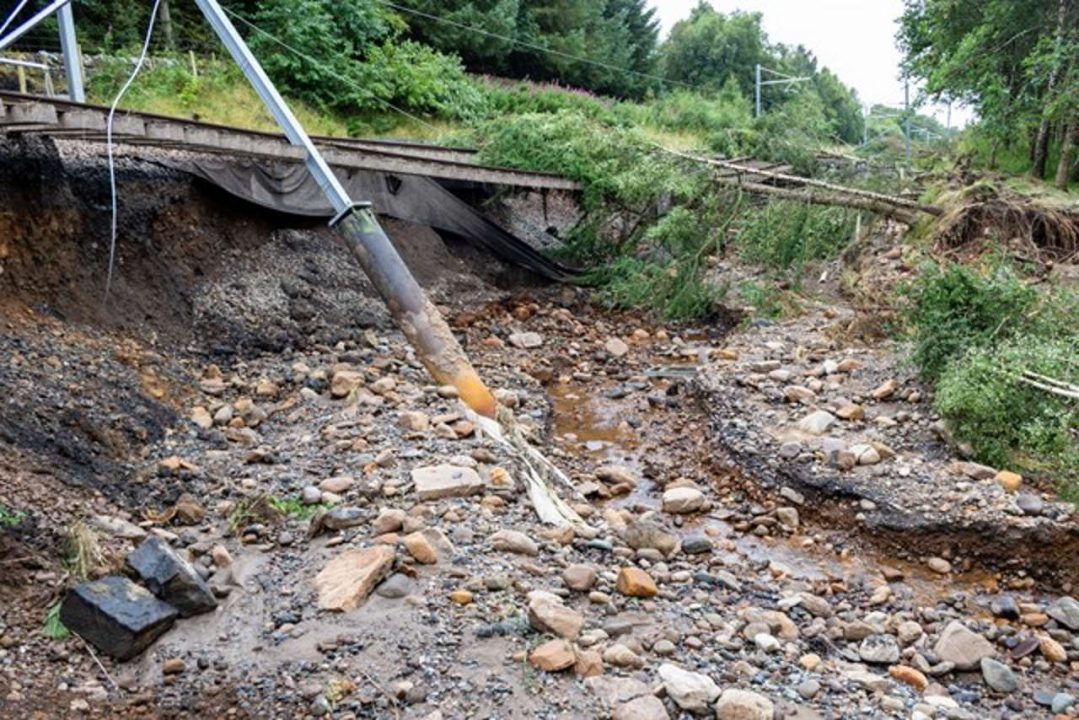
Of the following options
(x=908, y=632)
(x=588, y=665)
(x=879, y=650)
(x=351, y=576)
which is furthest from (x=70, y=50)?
(x=908, y=632)

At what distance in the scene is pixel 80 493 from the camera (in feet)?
14.3

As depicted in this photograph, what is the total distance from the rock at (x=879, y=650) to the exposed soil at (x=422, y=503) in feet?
0.05

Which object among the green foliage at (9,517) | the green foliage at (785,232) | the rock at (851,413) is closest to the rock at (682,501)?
the rock at (851,413)

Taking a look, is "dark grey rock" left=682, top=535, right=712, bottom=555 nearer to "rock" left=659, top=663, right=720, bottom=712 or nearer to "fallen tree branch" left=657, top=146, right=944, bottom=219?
"rock" left=659, top=663, right=720, bottom=712

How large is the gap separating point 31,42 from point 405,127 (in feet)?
19.2

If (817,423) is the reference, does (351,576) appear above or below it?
below

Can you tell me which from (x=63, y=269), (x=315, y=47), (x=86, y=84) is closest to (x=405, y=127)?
(x=315, y=47)

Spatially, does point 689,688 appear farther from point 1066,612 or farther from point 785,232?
point 785,232

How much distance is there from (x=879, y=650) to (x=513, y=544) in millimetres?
1818

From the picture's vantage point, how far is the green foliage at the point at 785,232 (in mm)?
10016

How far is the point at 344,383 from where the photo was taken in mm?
6293

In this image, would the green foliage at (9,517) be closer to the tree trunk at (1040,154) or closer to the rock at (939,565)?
the rock at (939,565)

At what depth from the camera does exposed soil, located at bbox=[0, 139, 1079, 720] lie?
329 centimetres

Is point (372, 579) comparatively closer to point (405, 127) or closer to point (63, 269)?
point (63, 269)
